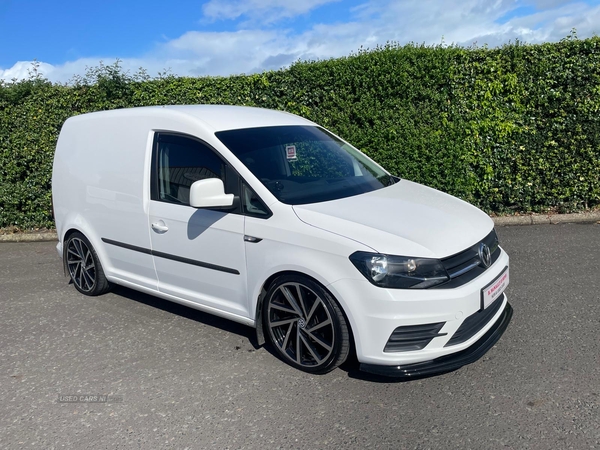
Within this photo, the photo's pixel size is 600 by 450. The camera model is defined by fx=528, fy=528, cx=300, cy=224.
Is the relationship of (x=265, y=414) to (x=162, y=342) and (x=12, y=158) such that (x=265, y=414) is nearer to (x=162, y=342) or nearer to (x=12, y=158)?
(x=162, y=342)

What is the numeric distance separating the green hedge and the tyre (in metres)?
4.54

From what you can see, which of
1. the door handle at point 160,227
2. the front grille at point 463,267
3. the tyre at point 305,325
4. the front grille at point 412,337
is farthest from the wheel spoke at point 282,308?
the door handle at point 160,227

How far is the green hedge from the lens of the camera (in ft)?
24.4

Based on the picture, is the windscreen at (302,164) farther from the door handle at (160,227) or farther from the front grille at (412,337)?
the front grille at (412,337)

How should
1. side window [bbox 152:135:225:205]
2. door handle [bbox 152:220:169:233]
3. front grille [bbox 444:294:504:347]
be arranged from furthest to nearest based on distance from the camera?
door handle [bbox 152:220:169:233] → side window [bbox 152:135:225:205] → front grille [bbox 444:294:504:347]

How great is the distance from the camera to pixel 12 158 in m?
8.45

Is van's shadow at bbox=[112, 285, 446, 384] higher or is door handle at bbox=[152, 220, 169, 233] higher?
door handle at bbox=[152, 220, 169, 233]

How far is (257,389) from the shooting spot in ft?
11.4

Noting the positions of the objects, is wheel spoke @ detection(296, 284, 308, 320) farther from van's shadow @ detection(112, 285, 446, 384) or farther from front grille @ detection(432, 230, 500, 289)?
front grille @ detection(432, 230, 500, 289)

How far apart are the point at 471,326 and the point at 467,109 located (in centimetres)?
502

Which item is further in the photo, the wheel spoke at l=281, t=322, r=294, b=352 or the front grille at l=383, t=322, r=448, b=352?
the wheel spoke at l=281, t=322, r=294, b=352

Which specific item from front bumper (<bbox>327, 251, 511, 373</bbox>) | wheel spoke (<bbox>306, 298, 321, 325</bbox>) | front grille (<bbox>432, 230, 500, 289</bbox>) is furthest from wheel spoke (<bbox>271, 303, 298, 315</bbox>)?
front grille (<bbox>432, 230, 500, 289</bbox>)

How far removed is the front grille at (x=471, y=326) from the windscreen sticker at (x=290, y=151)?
6.07 ft

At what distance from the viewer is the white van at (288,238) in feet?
10.5
